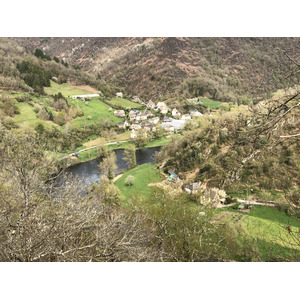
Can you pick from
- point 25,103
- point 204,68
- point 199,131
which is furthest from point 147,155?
point 204,68

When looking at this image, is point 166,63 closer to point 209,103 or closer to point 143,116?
point 209,103

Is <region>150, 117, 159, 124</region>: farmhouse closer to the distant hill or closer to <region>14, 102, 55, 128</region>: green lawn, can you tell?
the distant hill

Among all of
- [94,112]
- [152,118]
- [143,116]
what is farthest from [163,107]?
[94,112]

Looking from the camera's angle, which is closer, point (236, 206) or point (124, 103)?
point (236, 206)

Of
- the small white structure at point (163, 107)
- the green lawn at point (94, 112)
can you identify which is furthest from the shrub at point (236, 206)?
the small white structure at point (163, 107)

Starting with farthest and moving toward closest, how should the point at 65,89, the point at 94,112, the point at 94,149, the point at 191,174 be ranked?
the point at 94,112
the point at 65,89
the point at 94,149
the point at 191,174

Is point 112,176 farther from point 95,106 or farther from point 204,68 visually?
point 204,68
